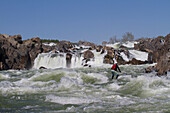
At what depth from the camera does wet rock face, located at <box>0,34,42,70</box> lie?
84.2 ft

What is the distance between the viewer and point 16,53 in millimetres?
26875

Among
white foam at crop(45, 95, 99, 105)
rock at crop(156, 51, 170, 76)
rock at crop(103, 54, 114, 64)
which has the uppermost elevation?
rock at crop(103, 54, 114, 64)

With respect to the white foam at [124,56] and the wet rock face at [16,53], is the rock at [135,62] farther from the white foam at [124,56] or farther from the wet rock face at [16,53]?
the wet rock face at [16,53]

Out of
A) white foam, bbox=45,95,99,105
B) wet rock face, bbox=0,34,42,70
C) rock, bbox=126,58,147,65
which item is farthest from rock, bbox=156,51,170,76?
wet rock face, bbox=0,34,42,70

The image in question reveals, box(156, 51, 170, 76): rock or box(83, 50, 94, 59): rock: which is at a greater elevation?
box(83, 50, 94, 59): rock

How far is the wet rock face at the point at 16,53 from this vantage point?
1011 inches

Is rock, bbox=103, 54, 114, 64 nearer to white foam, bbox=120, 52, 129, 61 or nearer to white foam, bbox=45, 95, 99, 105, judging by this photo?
white foam, bbox=120, 52, 129, 61

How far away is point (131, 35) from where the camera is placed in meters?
86.8

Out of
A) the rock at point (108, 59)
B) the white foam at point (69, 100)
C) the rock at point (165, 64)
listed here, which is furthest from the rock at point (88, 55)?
the white foam at point (69, 100)

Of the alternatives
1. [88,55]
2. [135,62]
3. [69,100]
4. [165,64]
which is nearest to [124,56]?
[135,62]

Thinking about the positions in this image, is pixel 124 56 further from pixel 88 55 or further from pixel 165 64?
pixel 165 64

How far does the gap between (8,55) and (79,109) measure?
21.3 meters

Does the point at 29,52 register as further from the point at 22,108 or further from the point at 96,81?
the point at 22,108

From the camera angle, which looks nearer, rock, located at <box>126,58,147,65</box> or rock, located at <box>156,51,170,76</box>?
rock, located at <box>156,51,170,76</box>
